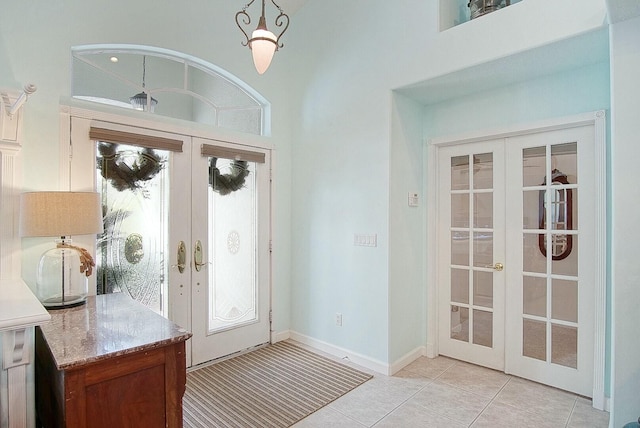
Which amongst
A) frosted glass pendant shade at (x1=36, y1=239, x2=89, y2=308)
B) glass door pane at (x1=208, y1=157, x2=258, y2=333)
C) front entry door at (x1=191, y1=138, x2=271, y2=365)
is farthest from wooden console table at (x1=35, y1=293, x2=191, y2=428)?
glass door pane at (x1=208, y1=157, x2=258, y2=333)

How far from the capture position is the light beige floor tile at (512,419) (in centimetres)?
241

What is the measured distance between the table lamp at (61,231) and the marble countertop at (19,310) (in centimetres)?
22

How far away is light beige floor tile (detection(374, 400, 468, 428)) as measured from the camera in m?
2.42

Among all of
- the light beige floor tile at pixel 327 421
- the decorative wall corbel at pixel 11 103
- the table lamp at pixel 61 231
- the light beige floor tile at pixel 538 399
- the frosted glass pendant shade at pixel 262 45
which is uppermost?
the frosted glass pendant shade at pixel 262 45

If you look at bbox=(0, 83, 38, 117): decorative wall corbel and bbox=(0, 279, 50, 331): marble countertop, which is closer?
bbox=(0, 279, 50, 331): marble countertop

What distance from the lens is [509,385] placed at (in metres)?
2.96

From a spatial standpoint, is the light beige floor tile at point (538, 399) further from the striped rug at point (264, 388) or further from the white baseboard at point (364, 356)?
the striped rug at point (264, 388)

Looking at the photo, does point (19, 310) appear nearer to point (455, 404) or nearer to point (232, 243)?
point (232, 243)

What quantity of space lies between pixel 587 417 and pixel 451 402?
888mm

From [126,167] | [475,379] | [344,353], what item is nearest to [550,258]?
[475,379]

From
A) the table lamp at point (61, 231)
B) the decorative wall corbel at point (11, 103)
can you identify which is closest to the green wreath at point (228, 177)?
the table lamp at point (61, 231)

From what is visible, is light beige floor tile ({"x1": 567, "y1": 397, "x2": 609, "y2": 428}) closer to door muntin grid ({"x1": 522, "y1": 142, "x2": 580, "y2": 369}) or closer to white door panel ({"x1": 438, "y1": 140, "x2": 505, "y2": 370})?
door muntin grid ({"x1": 522, "y1": 142, "x2": 580, "y2": 369})

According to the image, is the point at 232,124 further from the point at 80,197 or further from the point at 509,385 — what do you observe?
the point at 509,385

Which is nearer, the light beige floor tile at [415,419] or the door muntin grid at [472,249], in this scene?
the light beige floor tile at [415,419]
